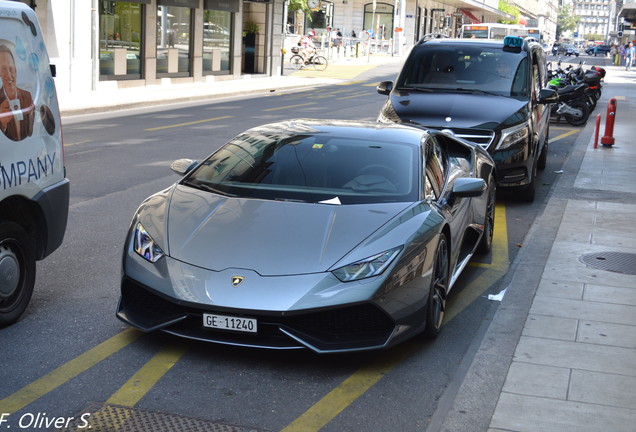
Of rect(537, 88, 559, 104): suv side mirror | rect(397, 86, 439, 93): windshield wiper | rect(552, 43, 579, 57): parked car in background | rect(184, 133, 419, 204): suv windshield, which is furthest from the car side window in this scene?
rect(552, 43, 579, 57): parked car in background

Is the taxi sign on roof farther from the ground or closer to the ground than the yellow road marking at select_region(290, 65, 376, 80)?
farther from the ground

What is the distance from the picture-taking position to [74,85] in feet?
83.7

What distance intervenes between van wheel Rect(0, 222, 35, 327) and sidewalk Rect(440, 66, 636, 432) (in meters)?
2.86

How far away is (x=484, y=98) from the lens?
11.5 meters

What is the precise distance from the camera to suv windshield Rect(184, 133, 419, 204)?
6047 millimetres

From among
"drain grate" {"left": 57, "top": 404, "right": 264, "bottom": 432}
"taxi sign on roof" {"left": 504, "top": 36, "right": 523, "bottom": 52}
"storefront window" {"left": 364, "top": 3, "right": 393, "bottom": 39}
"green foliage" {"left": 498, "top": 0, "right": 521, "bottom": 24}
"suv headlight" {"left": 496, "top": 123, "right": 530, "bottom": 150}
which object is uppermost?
"green foliage" {"left": 498, "top": 0, "right": 521, "bottom": 24}

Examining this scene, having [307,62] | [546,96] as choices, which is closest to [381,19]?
[307,62]

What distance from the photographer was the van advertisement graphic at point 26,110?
5.48 metres

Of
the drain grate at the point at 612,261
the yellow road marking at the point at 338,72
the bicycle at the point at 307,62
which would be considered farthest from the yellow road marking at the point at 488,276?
the bicycle at the point at 307,62

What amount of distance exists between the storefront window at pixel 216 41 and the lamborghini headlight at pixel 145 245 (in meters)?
28.9

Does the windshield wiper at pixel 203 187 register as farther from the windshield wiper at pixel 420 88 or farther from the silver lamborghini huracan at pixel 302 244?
the windshield wiper at pixel 420 88

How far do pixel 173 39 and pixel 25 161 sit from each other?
2662 centimetres

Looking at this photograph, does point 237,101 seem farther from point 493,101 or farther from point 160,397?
point 160,397

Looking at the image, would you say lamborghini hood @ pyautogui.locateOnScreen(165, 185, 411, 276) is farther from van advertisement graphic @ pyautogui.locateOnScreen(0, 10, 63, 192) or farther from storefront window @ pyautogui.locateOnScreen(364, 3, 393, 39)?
storefront window @ pyautogui.locateOnScreen(364, 3, 393, 39)
